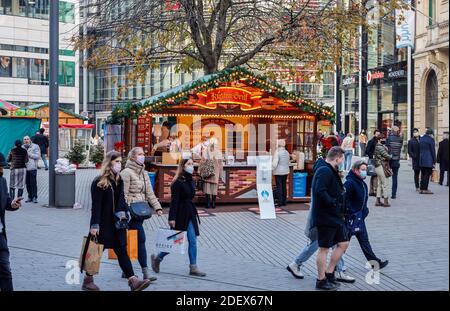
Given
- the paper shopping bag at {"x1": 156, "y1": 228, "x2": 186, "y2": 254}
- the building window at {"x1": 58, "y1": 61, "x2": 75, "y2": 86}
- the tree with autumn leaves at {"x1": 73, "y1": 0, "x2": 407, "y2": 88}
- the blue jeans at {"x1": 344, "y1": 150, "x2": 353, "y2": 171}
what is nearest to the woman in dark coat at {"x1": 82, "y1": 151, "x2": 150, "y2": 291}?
the paper shopping bag at {"x1": 156, "y1": 228, "x2": 186, "y2": 254}

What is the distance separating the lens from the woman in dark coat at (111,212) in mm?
7660

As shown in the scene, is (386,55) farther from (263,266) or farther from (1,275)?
(1,275)

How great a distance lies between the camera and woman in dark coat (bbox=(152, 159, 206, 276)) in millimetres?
8602

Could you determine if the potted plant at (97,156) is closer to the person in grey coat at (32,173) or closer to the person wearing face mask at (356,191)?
the person in grey coat at (32,173)

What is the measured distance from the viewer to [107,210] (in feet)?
25.3

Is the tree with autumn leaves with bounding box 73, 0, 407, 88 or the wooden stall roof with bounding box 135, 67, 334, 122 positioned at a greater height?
the tree with autumn leaves with bounding box 73, 0, 407, 88

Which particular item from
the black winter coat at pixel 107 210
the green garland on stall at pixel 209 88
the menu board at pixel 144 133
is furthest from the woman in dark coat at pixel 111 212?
the menu board at pixel 144 133

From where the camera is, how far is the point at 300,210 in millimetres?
16141

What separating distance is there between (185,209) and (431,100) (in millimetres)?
27439

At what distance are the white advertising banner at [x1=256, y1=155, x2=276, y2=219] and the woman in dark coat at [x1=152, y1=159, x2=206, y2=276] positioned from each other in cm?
616

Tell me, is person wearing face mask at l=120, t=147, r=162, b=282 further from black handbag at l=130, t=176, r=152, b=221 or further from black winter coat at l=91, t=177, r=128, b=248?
black winter coat at l=91, t=177, r=128, b=248

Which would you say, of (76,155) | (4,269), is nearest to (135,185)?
(4,269)

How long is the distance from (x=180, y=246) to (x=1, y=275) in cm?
225
